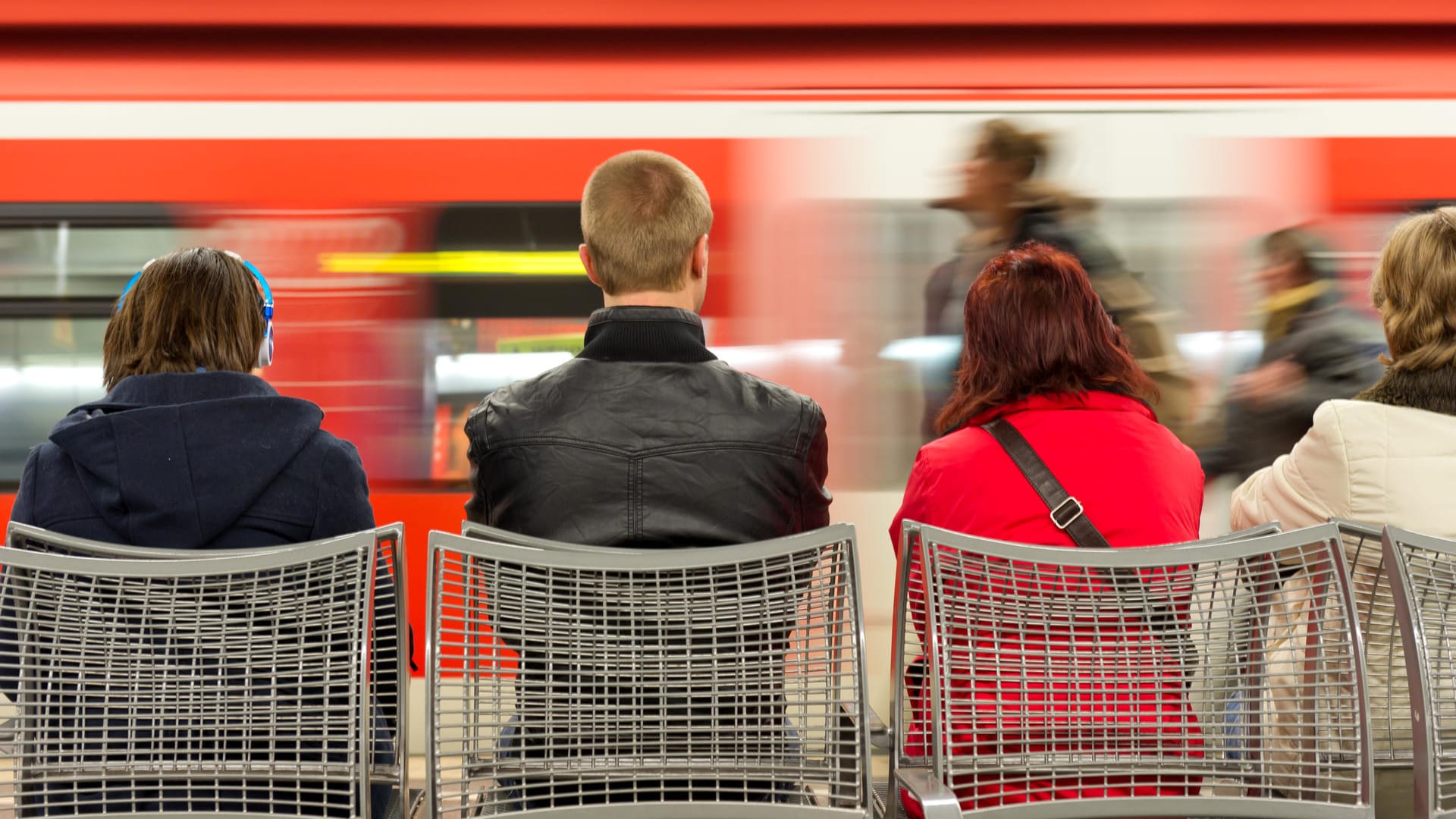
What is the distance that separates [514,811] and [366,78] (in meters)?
3.49

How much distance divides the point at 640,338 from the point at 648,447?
0.72 feet

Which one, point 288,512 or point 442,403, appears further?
point 442,403

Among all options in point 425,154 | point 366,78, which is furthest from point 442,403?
point 366,78

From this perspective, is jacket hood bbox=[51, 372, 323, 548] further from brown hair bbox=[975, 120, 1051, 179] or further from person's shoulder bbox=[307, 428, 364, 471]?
brown hair bbox=[975, 120, 1051, 179]

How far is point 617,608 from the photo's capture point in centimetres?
171

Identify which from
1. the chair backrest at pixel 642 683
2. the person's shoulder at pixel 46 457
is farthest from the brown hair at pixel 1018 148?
the person's shoulder at pixel 46 457

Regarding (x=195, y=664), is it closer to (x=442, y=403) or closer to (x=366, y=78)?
(x=442, y=403)

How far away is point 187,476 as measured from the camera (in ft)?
6.69

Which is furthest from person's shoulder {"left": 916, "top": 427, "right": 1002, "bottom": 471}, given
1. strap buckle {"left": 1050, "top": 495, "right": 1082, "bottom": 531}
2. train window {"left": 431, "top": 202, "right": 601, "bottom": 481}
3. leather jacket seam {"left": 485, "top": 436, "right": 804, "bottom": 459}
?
train window {"left": 431, "top": 202, "right": 601, "bottom": 481}

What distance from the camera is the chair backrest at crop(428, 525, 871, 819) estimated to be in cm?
167

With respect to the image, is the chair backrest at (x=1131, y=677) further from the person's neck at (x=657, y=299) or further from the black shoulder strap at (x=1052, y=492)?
the person's neck at (x=657, y=299)

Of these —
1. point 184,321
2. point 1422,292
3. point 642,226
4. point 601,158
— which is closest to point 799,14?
point 601,158

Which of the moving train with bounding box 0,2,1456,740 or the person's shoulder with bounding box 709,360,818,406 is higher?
the moving train with bounding box 0,2,1456,740

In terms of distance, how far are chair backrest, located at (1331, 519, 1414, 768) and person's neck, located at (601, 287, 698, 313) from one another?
118cm
